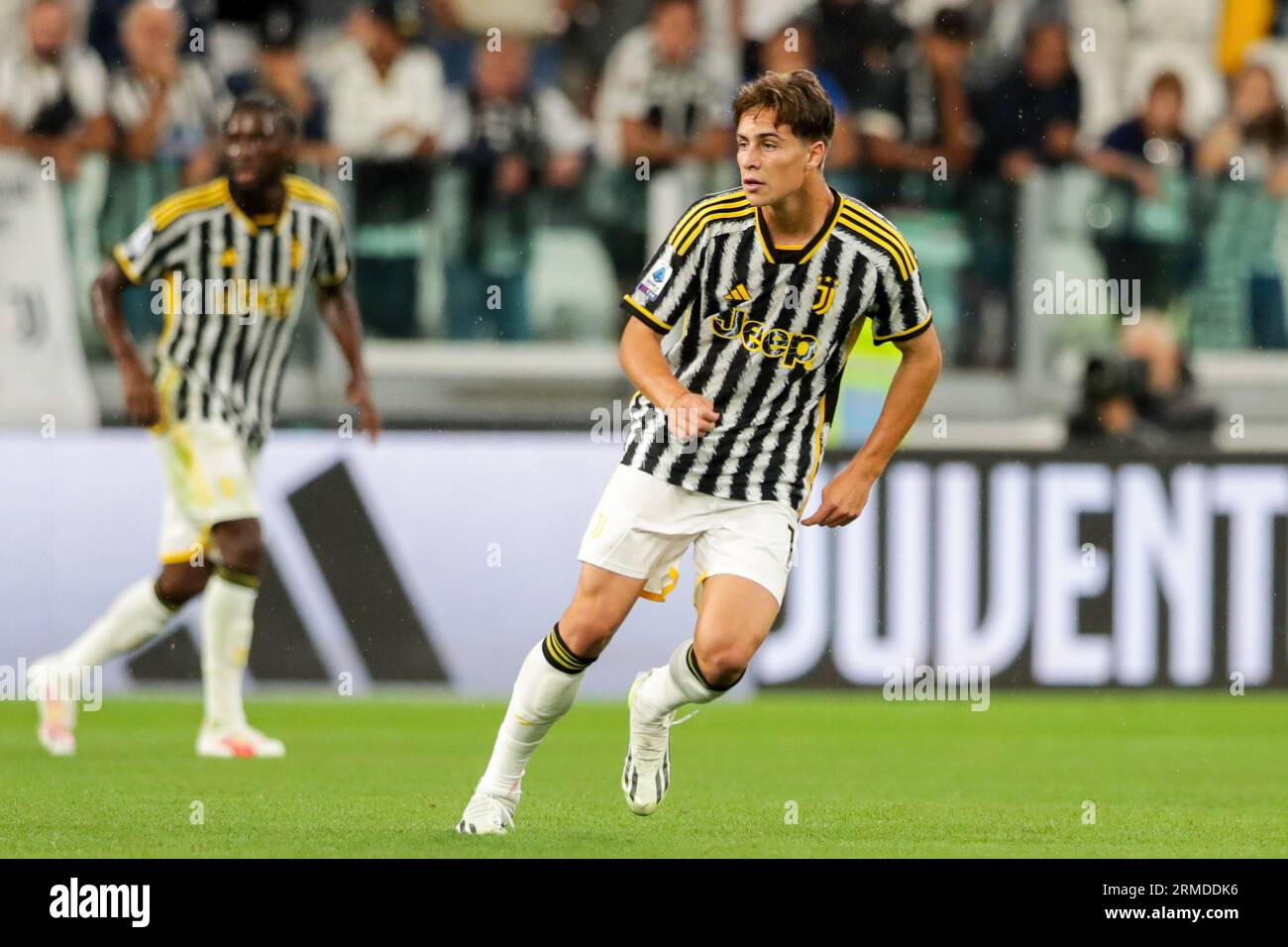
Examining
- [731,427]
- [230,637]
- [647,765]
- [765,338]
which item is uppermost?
[765,338]

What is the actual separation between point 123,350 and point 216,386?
1.28 feet

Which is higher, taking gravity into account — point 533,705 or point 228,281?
point 228,281

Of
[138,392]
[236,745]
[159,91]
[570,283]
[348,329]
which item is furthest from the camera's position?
[159,91]

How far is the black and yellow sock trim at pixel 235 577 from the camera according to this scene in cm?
871

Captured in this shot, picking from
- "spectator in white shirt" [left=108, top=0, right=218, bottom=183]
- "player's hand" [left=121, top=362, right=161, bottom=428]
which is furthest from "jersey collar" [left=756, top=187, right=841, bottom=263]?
"spectator in white shirt" [left=108, top=0, right=218, bottom=183]

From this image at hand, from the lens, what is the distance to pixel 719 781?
798 cm

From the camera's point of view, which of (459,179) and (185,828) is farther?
(459,179)

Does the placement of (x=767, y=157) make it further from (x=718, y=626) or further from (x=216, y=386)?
(x=216, y=386)

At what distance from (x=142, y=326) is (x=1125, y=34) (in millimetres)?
6159

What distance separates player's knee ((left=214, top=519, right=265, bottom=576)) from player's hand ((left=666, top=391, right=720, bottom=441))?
10.8 ft

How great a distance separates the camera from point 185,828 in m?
6.31

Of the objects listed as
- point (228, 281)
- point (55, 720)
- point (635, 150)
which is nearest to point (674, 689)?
point (228, 281)
